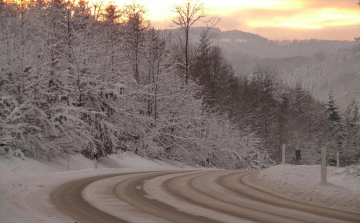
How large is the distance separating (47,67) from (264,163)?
111 ft

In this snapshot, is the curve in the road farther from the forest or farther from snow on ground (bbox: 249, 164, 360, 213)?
the forest

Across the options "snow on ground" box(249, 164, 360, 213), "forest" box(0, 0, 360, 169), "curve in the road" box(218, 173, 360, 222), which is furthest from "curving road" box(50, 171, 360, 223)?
"forest" box(0, 0, 360, 169)

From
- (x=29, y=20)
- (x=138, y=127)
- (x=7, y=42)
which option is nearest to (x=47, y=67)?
(x=7, y=42)

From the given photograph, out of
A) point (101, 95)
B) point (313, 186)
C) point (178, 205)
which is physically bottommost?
point (313, 186)

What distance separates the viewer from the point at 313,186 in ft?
39.1

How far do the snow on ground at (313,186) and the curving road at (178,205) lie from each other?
2.58 feet

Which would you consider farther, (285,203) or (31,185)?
(31,185)

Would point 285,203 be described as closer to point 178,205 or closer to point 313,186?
point 313,186

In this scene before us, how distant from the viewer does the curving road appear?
7.73 meters

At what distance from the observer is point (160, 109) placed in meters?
33.9

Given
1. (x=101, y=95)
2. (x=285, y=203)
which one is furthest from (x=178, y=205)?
(x=101, y=95)

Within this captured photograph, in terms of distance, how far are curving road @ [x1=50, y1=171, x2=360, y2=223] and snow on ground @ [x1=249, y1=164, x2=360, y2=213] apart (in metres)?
0.79

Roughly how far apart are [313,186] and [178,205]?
474cm

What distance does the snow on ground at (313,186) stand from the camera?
34.0ft
